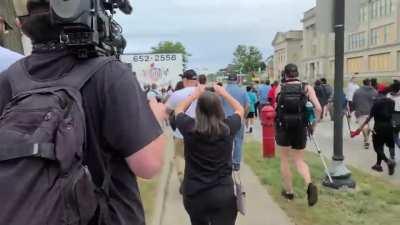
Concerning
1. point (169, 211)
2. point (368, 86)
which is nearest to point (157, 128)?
point (169, 211)

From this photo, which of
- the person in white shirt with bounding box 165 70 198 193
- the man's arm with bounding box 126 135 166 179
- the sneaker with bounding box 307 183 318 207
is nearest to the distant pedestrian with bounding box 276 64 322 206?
the sneaker with bounding box 307 183 318 207

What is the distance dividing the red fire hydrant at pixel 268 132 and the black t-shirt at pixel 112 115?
10147mm

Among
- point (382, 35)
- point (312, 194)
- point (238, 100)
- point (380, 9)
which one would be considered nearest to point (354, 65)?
point (382, 35)

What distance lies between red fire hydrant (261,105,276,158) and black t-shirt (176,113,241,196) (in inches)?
293

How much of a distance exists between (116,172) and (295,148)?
6070 mm

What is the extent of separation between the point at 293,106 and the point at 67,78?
19.9 ft

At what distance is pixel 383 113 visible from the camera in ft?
35.6

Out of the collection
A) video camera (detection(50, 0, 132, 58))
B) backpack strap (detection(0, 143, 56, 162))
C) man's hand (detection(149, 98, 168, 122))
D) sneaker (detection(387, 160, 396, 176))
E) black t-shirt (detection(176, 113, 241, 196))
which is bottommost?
sneaker (detection(387, 160, 396, 176))

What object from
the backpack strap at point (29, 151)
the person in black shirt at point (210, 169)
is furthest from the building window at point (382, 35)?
the backpack strap at point (29, 151)

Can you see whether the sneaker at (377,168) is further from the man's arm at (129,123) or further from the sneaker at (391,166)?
the man's arm at (129,123)

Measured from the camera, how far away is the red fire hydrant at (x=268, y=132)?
1218cm

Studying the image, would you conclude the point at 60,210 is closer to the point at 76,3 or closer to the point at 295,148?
the point at 76,3

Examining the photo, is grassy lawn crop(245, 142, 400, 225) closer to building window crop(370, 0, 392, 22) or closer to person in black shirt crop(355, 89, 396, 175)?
person in black shirt crop(355, 89, 396, 175)

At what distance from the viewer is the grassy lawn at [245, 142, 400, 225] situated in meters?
7.03
